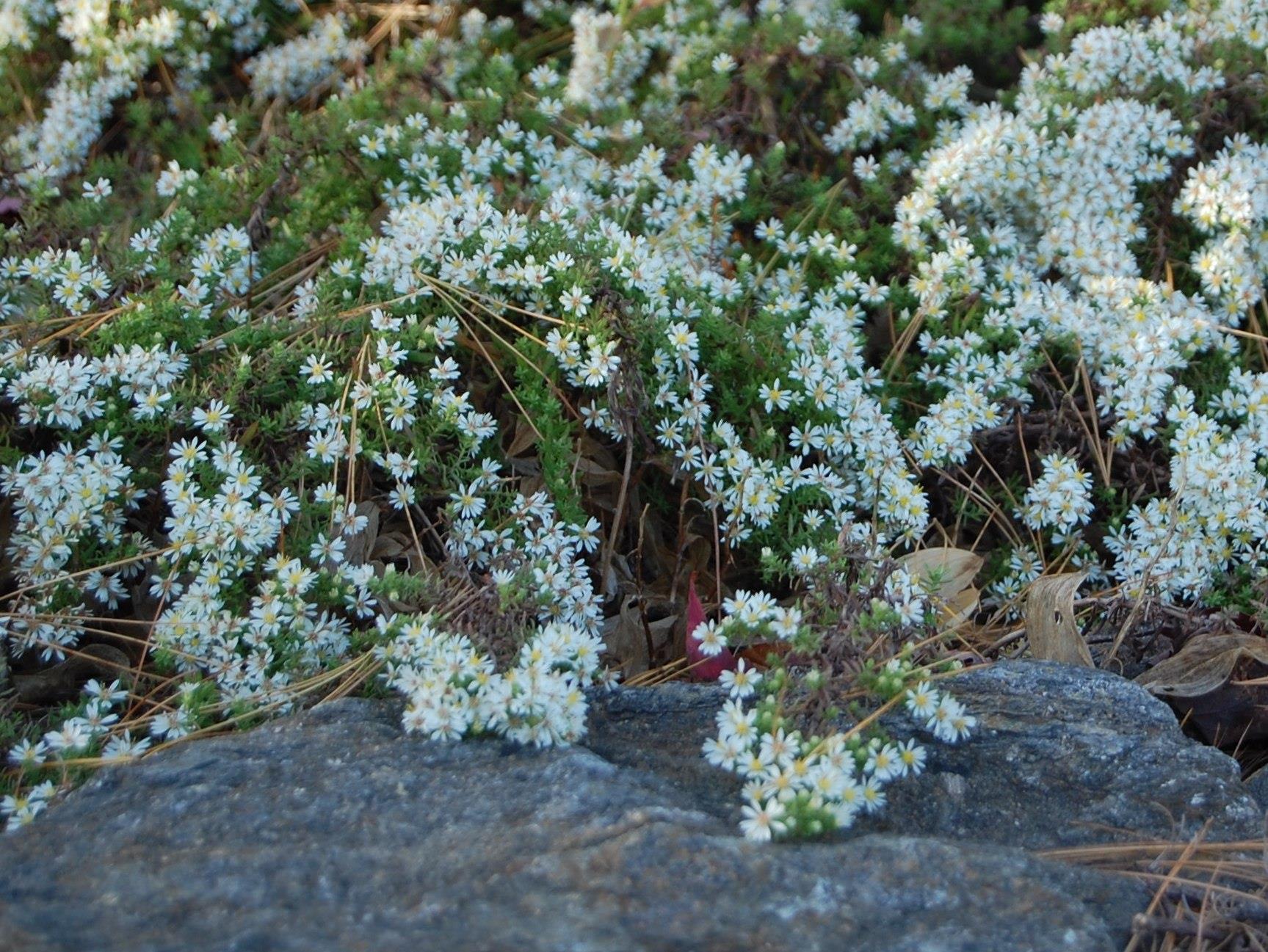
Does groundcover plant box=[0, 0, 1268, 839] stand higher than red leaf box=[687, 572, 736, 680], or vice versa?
groundcover plant box=[0, 0, 1268, 839]

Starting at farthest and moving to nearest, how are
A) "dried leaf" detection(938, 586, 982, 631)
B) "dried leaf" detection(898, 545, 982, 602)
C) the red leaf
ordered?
1. "dried leaf" detection(898, 545, 982, 602)
2. "dried leaf" detection(938, 586, 982, 631)
3. the red leaf

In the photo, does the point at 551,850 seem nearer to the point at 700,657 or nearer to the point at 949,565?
the point at 700,657

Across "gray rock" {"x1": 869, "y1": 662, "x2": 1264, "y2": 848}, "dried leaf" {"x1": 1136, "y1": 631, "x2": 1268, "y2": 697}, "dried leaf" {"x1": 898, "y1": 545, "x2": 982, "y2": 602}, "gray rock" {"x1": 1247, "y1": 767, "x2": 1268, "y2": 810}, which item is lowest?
"gray rock" {"x1": 1247, "y1": 767, "x2": 1268, "y2": 810}

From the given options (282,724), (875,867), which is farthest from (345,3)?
(875,867)

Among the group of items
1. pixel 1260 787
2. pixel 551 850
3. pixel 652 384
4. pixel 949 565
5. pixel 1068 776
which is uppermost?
pixel 652 384

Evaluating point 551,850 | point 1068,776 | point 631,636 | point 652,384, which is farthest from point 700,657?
point 551,850

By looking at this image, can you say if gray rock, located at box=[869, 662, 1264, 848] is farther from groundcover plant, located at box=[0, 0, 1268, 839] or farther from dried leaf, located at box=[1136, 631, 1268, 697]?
dried leaf, located at box=[1136, 631, 1268, 697]

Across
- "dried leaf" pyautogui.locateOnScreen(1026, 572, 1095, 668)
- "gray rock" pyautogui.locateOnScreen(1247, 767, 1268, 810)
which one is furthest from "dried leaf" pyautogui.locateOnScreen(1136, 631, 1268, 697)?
"gray rock" pyautogui.locateOnScreen(1247, 767, 1268, 810)

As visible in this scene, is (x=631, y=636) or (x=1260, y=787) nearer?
(x=1260, y=787)
